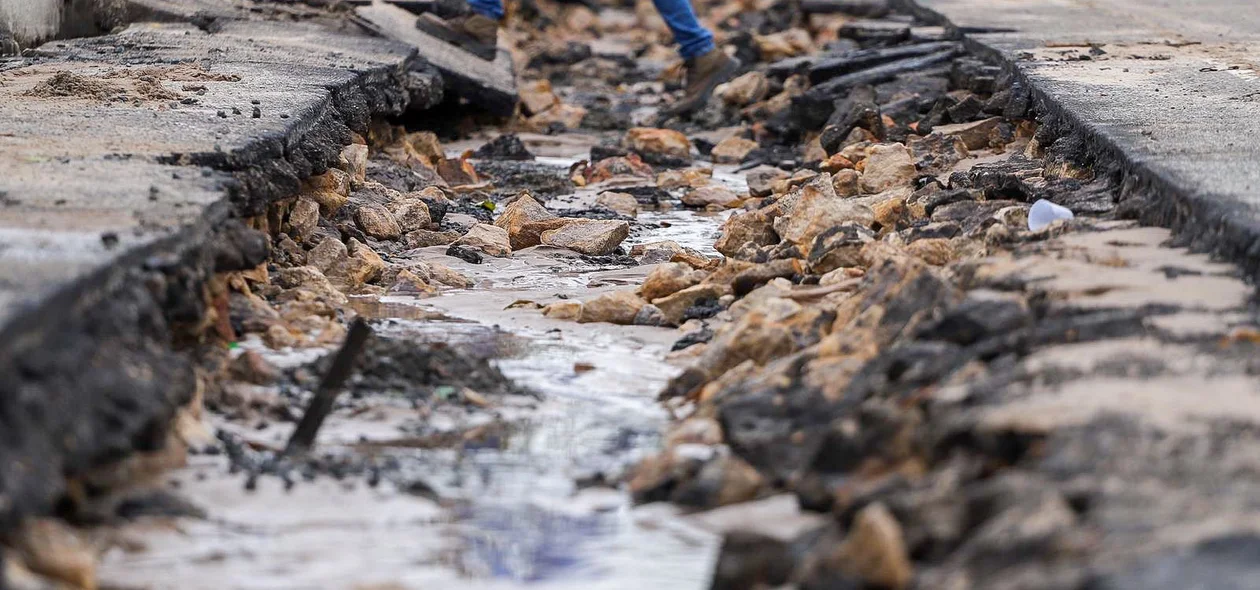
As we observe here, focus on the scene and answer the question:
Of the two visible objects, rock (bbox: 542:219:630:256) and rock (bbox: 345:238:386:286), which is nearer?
rock (bbox: 345:238:386:286)

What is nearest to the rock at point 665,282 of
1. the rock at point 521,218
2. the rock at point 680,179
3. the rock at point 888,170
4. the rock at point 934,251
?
the rock at point 934,251

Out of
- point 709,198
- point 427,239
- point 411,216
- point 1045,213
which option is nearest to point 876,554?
point 1045,213

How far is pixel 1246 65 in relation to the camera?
584 centimetres

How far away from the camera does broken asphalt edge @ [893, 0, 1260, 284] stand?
9.90 ft

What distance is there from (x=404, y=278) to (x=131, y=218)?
1481 millimetres

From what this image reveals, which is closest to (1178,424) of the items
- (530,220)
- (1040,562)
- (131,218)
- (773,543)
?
(1040,562)

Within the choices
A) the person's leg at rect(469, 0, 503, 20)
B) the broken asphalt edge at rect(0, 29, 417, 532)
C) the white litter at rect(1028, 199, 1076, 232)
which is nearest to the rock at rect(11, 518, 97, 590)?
the broken asphalt edge at rect(0, 29, 417, 532)

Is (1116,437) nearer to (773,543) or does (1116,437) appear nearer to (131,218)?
(773,543)

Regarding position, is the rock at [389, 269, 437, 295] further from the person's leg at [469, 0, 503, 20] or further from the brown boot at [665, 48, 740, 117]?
the brown boot at [665, 48, 740, 117]

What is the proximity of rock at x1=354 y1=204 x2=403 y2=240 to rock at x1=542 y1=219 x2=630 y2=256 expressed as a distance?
511 mm

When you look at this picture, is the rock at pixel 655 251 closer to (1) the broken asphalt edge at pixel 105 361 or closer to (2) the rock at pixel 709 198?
(2) the rock at pixel 709 198

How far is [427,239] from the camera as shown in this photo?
5223 mm

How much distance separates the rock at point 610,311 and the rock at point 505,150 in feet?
11.4

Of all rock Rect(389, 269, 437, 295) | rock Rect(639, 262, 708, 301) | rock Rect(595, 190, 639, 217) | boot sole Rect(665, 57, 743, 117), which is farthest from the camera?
boot sole Rect(665, 57, 743, 117)
